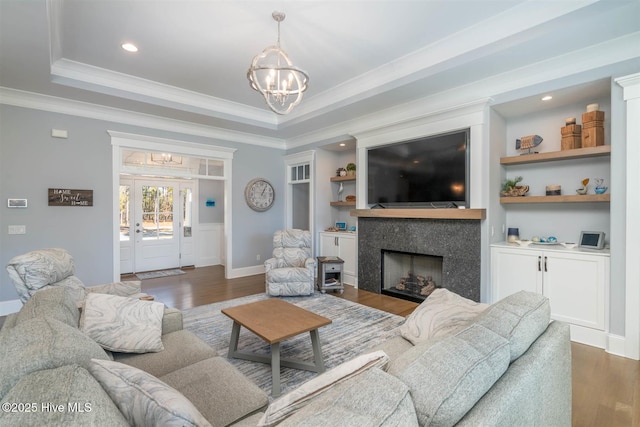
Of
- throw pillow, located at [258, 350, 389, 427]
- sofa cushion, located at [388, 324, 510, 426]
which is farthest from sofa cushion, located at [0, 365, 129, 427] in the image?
sofa cushion, located at [388, 324, 510, 426]

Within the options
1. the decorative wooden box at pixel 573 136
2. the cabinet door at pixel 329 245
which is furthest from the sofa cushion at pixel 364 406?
the cabinet door at pixel 329 245

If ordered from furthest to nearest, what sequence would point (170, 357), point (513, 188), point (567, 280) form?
point (513, 188), point (567, 280), point (170, 357)

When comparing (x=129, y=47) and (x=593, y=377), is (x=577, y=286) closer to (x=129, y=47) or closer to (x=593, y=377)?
(x=593, y=377)

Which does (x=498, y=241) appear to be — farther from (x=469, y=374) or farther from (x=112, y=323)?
(x=112, y=323)

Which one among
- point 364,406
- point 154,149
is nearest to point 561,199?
point 364,406

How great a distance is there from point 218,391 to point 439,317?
1.38 metres

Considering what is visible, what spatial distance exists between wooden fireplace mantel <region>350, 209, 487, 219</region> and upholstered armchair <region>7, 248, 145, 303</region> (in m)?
3.47

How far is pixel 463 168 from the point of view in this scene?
3.69 m

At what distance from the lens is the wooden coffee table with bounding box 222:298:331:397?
222cm

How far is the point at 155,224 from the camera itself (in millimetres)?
6641

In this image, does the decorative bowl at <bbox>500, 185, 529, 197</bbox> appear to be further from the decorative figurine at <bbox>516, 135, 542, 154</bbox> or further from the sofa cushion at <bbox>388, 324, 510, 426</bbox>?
the sofa cushion at <bbox>388, 324, 510, 426</bbox>

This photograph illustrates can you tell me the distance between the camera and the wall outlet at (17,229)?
3.87 m

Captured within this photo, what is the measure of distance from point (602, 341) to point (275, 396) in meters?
3.14

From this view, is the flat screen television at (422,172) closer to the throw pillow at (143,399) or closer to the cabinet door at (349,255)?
the cabinet door at (349,255)
